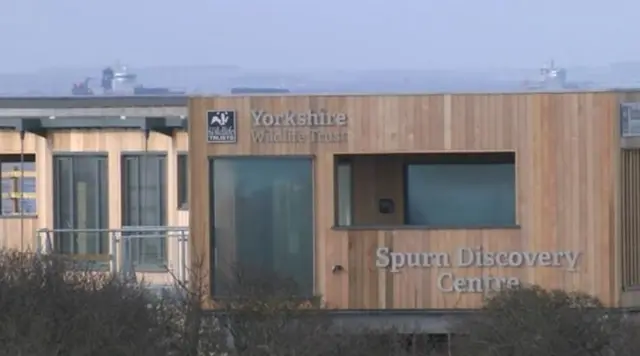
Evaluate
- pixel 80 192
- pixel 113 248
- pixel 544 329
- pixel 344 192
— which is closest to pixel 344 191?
pixel 344 192

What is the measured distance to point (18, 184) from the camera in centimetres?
2709

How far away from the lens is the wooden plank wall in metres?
25.7

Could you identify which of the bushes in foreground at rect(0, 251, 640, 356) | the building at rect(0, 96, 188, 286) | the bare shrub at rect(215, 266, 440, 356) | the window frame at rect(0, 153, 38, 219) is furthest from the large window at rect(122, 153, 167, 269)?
the bushes in foreground at rect(0, 251, 640, 356)

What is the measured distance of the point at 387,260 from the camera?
66.7 feet

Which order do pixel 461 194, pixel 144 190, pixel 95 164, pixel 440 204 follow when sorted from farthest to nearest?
pixel 95 164, pixel 144 190, pixel 440 204, pixel 461 194

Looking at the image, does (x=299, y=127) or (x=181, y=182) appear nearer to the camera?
(x=299, y=127)

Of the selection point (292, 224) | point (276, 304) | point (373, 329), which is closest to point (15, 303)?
point (276, 304)

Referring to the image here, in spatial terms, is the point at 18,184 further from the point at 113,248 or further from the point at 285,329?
the point at 285,329

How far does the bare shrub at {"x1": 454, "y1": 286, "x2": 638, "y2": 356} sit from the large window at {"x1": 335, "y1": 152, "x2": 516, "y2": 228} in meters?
4.92

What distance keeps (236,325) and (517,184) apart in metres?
6.01

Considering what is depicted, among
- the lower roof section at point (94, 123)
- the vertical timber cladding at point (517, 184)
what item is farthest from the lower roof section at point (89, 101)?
the vertical timber cladding at point (517, 184)

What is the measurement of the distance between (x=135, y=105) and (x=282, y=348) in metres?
11.4

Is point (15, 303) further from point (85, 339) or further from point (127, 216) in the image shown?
point (127, 216)

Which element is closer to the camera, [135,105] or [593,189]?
[593,189]
